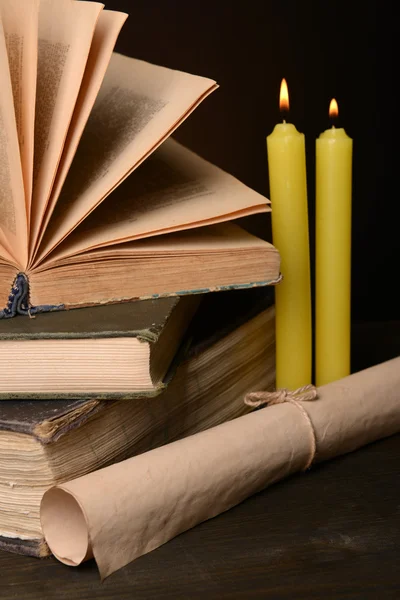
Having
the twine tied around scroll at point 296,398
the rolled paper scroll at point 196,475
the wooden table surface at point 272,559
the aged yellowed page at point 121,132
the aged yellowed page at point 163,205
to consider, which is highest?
the aged yellowed page at point 121,132

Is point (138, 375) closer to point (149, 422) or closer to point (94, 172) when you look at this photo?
point (149, 422)

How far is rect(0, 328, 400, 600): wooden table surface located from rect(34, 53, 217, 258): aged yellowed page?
38 cm

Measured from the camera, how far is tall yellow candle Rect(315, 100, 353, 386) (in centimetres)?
118

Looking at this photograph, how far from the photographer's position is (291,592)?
0.83 meters

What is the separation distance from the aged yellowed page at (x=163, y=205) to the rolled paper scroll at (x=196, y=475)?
26 centimetres

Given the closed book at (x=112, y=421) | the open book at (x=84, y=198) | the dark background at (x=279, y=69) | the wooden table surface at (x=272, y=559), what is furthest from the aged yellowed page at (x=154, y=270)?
the dark background at (x=279, y=69)

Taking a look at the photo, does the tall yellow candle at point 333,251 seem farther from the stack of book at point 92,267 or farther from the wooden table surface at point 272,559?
the wooden table surface at point 272,559

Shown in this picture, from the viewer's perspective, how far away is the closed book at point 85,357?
3.05ft

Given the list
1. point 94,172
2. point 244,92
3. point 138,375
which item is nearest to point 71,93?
point 94,172

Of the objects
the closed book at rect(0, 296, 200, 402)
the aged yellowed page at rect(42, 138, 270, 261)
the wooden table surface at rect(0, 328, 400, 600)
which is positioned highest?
the aged yellowed page at rect(42, 138, 270, 261)

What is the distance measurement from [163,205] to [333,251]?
264mm

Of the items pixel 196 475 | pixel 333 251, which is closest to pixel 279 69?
pixel 333 251

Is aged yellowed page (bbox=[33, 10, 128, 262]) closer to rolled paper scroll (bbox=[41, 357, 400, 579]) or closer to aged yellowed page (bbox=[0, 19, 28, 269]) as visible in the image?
aged yellowed page (bbox=[0, 19, 28, 269])

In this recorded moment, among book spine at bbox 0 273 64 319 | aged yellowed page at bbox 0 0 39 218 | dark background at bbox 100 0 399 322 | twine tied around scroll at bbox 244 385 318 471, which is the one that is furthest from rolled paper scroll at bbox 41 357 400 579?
dark background at bbox 100 0 399 322
